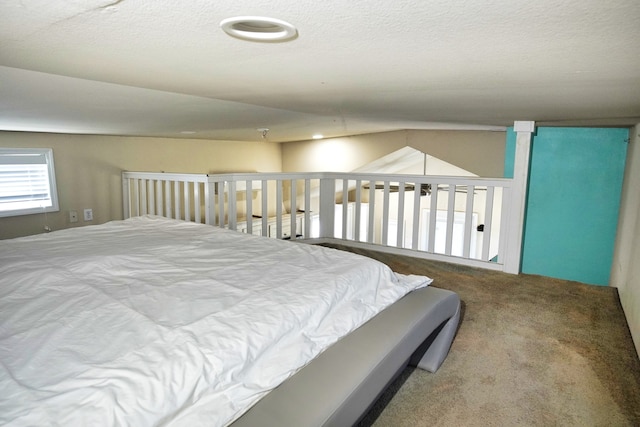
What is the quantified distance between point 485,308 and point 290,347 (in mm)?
1698

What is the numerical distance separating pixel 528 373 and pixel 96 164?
4316 millimetres

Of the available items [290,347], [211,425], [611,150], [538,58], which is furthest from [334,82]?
[611,150]

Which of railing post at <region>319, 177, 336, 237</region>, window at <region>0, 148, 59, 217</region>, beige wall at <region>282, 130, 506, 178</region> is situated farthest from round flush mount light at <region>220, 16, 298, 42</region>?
beige wall at <region>282, 130, 506, 178</region>

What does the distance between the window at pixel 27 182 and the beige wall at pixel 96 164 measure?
0.06m

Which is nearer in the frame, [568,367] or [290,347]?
[290,347]

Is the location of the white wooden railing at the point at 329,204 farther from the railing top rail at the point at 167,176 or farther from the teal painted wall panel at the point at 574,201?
the teal painted wall panel at the point at 574,201

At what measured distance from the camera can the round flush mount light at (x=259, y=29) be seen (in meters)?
0.90

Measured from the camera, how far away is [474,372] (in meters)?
1.72

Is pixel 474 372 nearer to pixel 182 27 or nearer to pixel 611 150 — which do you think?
pixel 182 27

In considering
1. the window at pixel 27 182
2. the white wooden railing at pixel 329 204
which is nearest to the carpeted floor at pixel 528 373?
the white wooden railing at pixel 329 204

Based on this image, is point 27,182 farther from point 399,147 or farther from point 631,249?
point 631,249

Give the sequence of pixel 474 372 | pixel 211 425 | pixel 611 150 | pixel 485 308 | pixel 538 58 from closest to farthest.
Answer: pixel 211 425, pixel 538 58, pixel 474 372, pixel 485 308, pixel 611 150

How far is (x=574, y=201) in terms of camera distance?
3.66m

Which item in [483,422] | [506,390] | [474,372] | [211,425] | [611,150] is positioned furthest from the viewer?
[611,150]
